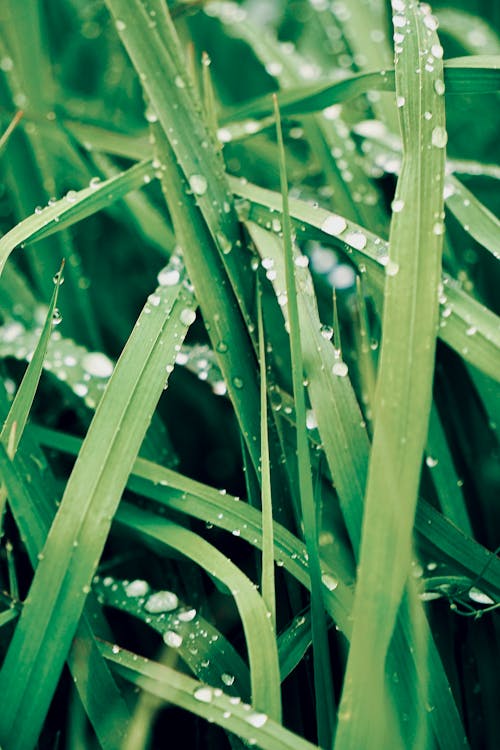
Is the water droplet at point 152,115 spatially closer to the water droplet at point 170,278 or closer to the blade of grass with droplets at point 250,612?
the water droplet at point 170,278

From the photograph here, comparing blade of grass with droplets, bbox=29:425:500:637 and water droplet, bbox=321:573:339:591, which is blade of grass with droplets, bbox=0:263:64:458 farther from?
water droplet, bbox=321:573:339:591

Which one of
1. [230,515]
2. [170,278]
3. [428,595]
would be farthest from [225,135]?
[428,595]

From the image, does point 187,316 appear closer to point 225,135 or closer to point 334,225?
point 334,225

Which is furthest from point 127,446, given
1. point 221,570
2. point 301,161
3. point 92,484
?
point 301,161

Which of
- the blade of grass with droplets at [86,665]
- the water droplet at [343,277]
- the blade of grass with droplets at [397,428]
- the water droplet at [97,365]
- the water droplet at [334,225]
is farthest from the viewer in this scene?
the water droplet at [343,277]

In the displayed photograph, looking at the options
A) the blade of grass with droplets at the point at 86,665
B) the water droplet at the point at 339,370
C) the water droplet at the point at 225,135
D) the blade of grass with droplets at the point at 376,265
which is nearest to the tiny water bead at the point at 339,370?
the water droplet at the point at 339,370

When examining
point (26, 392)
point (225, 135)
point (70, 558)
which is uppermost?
point (225, 135)
